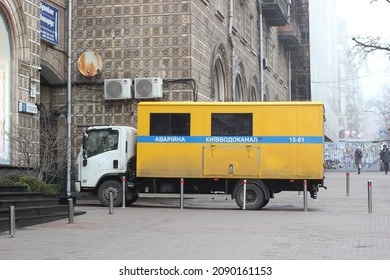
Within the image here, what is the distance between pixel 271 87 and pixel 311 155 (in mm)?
25016

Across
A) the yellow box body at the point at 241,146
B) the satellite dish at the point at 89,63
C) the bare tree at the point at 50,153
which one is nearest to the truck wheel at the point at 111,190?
the yellow box body at the point at 241,146

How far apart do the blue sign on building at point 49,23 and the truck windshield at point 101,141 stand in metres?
4.32

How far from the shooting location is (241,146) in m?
18.7

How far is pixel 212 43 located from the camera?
2627 centimetres

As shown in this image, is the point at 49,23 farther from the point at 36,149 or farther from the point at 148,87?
the point at 36,149

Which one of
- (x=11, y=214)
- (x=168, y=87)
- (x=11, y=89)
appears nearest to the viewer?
(x=11, y=214)

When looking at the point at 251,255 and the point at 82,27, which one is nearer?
the point at 251,255

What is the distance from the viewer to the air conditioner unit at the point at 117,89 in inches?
914

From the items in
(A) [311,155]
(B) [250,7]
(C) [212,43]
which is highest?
(B) [250,7]
